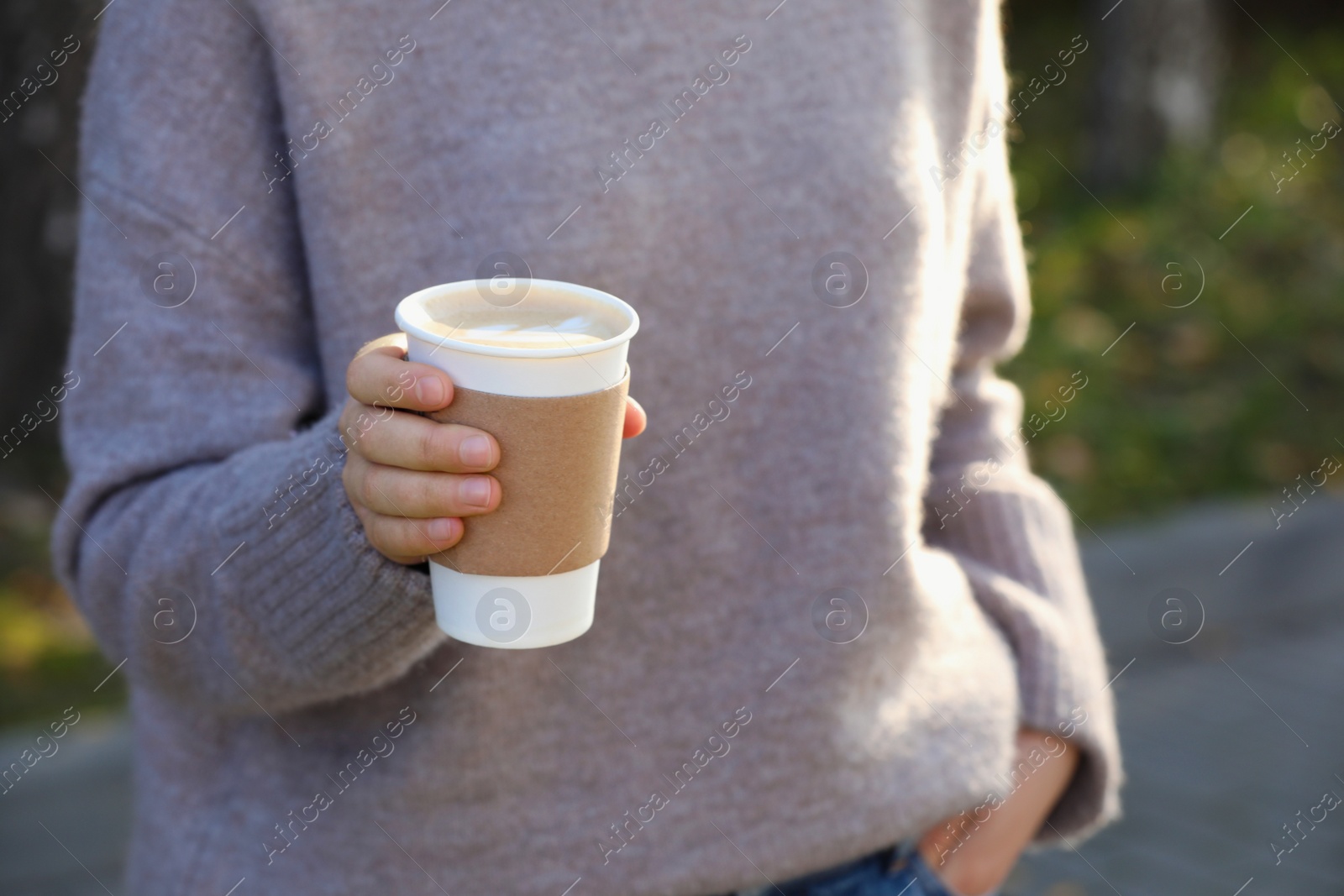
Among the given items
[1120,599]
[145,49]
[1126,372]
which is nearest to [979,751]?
[145,49]

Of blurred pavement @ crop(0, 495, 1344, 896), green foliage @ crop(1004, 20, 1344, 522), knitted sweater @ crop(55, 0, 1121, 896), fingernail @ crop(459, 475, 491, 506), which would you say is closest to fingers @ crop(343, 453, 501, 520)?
fingernail @ crop(459, 475, 491, 506)

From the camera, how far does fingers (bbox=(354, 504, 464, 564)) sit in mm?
995

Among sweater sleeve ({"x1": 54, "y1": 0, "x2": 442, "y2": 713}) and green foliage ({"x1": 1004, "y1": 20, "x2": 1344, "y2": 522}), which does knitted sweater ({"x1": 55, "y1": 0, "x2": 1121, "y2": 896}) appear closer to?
sweater sleeve ({"x1": 54, "y1": 0, "x2": 442, "y2": 713})

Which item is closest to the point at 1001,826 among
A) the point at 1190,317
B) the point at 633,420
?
the point at 633,420

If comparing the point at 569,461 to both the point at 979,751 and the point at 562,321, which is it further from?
the point at 979,751

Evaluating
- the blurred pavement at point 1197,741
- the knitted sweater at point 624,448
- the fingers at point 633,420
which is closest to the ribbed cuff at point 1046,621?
the knitted sweater at point 624,448

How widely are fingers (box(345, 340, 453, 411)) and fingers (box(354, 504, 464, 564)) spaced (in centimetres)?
9

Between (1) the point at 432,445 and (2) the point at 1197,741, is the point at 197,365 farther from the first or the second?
(2) the point at 1197,741

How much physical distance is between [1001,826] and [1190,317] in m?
4.93

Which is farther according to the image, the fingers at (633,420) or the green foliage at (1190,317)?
the green foliage at (1190,317)

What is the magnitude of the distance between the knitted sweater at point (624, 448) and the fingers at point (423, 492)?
0.10 m

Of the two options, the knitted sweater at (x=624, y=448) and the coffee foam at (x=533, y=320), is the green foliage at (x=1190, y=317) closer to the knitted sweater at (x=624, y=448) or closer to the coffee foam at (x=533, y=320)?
the knitted sweater at (x=624, y=448)

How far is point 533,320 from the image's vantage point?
1.07m

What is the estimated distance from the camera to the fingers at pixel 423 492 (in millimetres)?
967
